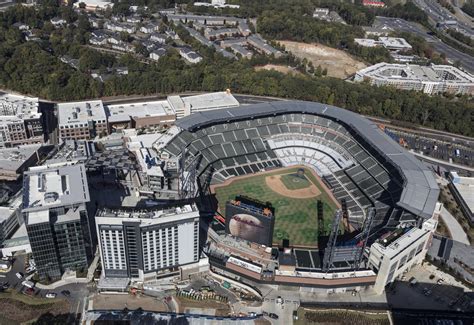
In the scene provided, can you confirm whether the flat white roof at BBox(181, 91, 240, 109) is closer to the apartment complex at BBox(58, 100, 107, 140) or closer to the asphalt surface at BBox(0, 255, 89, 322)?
the apartment complex at BBox(58, 100, 107, 140)

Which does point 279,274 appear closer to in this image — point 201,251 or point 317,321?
point 317,321

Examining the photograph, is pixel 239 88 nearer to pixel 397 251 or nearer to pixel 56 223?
pixel 397 251

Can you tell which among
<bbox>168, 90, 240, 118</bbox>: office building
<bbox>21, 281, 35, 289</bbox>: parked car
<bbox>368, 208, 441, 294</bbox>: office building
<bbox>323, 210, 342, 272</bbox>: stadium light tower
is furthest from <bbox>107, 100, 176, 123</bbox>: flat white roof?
<bbox>368, 208, 441, 294</bbox>: office building

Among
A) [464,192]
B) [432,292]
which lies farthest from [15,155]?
[464,192]

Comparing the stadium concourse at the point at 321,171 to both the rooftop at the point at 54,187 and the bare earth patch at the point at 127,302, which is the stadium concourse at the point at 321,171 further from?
the rooftop at the point at 54,187

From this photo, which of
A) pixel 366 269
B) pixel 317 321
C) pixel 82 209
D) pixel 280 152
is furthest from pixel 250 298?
pixel 280 152

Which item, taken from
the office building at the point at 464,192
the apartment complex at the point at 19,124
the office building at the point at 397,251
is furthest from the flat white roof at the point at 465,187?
the apartment complex at the point at 19,124
